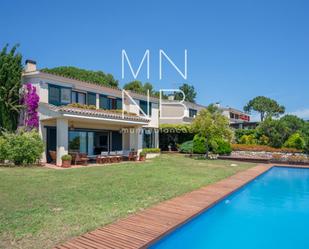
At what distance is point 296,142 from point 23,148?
92.3 feet

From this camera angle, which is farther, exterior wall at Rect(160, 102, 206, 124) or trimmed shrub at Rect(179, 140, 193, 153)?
exterior wall at Rect(160, 102, 206, 124)

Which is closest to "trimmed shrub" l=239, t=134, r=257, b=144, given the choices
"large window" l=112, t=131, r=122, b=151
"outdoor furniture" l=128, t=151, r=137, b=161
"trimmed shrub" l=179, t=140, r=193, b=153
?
"trimmed shrub" l=179, t=140, r=193, b=153

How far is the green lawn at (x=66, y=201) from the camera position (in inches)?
238

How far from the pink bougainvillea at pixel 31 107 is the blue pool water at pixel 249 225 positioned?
50.9 feet

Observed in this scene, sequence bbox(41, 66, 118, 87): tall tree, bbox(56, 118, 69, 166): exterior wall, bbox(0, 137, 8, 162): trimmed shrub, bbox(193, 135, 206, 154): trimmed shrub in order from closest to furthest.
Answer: bbox(0, 137, 8, 162): trimmed shrub → bbox(56, 118, 69, 166): exterior wall → bbox(193, 135, 206, 154): trimmed shrub → bbox(41, 66, 118, 87): tall tree

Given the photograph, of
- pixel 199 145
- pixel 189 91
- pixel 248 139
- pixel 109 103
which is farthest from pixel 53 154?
pixel 189 91

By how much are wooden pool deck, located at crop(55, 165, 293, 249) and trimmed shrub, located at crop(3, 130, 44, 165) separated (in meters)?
12.2

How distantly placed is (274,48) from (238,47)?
2904 mm

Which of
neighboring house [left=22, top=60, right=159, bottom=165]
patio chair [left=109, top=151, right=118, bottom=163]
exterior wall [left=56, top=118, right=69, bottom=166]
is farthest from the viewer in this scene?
patio chair [left=109, top=151, right=118, bottom=163]

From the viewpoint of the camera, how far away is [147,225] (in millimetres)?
6934

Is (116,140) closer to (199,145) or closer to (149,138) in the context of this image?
(149,138)

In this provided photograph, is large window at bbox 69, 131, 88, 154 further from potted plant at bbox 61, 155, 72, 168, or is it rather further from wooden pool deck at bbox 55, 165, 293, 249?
wooden pool deck at bbox 55, 165, 293, 249

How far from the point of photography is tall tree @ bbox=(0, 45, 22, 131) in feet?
68.1

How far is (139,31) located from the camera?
23609 millimetres
